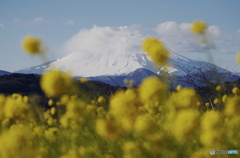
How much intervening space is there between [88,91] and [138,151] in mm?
3189

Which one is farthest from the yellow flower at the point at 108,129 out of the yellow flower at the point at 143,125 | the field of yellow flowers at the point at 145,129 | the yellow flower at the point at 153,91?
the yellow flower at the point at 153,91

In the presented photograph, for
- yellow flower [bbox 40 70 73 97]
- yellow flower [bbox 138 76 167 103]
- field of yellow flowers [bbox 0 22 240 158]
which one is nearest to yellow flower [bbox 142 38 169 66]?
field of yellow flowers [bbox 0 22 240 158]

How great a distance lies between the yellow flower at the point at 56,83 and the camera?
139 inches

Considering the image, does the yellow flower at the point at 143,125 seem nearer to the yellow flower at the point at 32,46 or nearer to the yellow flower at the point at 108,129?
the yellow flower at the point at 108,129

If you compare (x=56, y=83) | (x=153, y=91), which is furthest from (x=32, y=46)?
(x=153, y=91)

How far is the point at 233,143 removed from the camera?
3.42m

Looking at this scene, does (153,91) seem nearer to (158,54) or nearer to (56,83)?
(158,54)

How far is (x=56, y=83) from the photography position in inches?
140

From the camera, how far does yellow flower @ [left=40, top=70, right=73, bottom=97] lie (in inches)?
139

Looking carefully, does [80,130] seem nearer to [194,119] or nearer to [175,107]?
[175,107]

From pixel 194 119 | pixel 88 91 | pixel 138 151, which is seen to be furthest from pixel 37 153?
pixel 88 91

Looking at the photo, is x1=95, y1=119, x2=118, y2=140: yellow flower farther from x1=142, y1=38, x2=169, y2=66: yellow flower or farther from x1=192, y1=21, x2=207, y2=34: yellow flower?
x1=192, y1=21, x2=207, y2=34: yellow flower

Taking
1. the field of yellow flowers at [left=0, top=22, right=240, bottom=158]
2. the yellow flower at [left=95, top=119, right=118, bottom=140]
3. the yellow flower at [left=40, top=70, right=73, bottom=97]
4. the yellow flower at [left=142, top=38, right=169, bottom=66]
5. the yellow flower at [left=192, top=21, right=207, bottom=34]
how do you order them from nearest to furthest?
the field of yellow flowers at [left=0, top=22, right=240, bottom=158] → the yellow flower at [left=95, top=119, right=118, bottom=140] → the yellow flower at [left=40, top=70, right=73, bottom=97] → the yellow flower at [left=142, top=38, right=169, bottom=66] → the yellow flower at [left=192, top=21, right=207, bottom=34]

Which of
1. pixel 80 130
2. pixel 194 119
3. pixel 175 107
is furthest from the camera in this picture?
pixel 80 130
